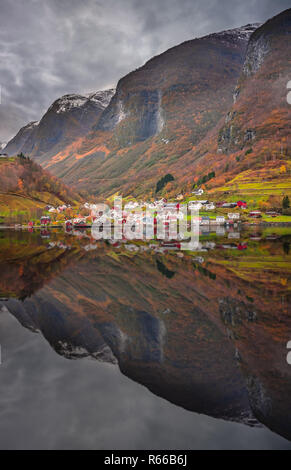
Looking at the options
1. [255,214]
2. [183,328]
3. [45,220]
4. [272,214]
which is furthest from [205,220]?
[183,328]

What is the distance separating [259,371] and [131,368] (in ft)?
7.79

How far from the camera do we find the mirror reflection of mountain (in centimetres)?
516

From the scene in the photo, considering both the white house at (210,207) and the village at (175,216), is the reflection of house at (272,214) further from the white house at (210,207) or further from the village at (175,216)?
the white house at (210,207)

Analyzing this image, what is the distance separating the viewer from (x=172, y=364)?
20.3 feet

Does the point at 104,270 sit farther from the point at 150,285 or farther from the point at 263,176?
the point at 263,176

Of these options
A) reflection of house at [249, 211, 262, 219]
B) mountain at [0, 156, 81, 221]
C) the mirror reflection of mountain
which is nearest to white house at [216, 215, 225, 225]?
reflection of house at [249, 211, 262, 219]

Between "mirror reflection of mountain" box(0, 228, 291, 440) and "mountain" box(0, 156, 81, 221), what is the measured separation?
129 m

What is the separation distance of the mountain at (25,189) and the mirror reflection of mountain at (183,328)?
129 m

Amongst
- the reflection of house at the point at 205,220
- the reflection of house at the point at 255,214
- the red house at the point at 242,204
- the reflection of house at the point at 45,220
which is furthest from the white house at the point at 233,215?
the reflection of house at the point at 45,220

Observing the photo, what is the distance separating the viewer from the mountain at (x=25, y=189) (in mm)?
143312

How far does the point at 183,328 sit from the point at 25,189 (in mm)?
178200

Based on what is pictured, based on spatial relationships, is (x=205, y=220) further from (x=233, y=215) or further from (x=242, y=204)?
(x=242, y=204)

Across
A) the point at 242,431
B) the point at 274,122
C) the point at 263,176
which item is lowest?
the point at 242,431
